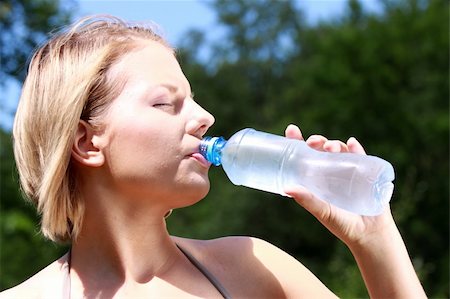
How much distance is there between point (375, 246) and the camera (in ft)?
6.75

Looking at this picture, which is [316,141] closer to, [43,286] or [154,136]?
[154,136]

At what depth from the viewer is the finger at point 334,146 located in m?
2.08

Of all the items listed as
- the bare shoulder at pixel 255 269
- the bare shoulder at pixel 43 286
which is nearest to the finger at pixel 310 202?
the bare shoulder at pixel 255 269

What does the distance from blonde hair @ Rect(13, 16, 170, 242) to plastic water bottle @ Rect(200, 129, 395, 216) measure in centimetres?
33

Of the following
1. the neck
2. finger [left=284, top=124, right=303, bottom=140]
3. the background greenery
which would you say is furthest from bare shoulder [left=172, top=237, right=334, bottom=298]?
the background greenery

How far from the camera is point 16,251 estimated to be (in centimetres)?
1158

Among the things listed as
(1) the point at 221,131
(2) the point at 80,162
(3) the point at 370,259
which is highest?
(3) the point at 370,259

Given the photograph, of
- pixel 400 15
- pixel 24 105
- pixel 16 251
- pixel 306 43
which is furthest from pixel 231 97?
pixel 24 105

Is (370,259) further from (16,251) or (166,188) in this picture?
(16,251)

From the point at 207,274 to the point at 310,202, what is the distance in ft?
1.18

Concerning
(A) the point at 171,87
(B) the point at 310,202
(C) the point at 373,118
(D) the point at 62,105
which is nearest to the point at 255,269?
(B) the point at 310,202

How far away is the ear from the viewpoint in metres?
2.13

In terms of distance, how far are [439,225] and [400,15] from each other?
267 inches

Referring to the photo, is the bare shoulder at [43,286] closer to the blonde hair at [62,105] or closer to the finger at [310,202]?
the blonde hair at [62,105]
